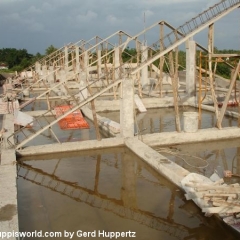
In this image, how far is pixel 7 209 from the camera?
6.91 metres

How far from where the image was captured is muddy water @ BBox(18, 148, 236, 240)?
7.15m

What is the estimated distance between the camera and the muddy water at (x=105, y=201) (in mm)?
7152

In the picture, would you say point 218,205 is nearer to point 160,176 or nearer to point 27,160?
point 160,176

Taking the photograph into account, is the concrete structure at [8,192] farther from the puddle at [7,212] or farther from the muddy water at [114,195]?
the muddy water at [114,195]

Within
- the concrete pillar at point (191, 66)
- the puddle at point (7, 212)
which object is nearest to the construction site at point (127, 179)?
the puddle at point (7, 212)

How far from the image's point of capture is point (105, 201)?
28.0 feet

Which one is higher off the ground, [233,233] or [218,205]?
[218,205]

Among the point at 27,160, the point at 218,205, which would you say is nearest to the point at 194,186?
the point at 218,205

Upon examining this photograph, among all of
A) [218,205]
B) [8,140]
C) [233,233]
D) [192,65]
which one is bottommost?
[233,233]

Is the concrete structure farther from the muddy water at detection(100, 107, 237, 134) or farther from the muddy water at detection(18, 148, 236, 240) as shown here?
the muddy water at detection(100, 107, 237, 134)

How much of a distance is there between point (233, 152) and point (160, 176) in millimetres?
3525

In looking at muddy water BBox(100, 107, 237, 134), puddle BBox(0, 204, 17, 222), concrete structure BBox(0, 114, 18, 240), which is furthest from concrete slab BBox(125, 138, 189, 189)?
puddle BBox(0, 204, 17, 222)

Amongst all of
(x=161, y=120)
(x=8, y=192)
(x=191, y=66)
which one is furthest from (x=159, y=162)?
(x=191, y=66)

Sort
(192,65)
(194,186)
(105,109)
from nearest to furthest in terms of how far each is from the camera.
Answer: (194,186)
(105,109)
(192,65)
